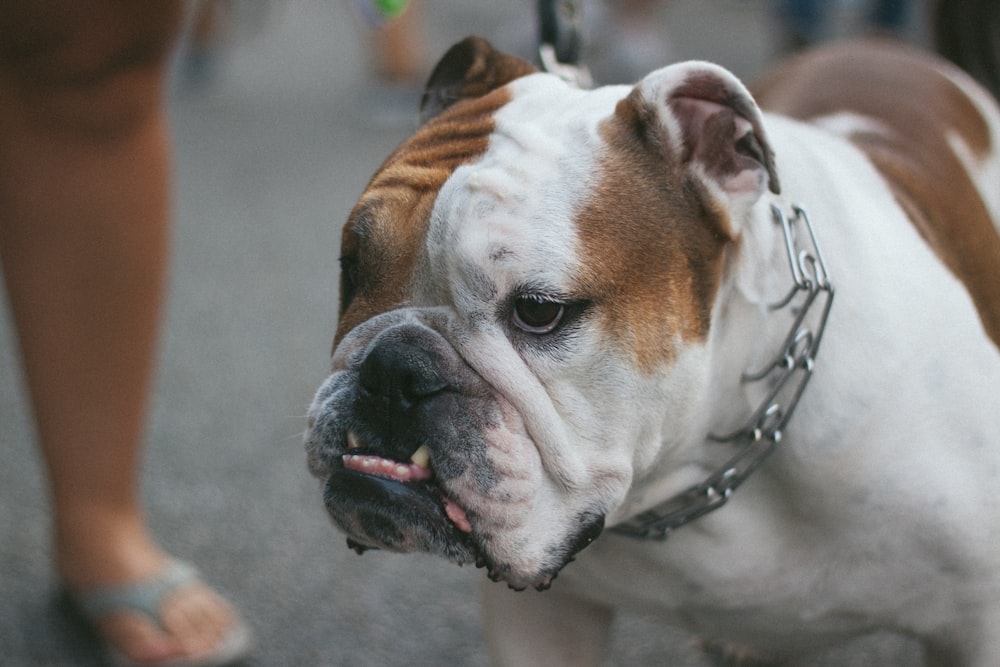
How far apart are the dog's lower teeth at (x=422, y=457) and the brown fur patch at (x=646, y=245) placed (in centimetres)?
25

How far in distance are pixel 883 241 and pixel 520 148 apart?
532mm

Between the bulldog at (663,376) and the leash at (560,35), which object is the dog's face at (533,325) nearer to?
the bulldog at (663,376)

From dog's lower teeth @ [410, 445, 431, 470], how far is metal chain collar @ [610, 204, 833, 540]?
407mm

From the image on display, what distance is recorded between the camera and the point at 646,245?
146 centimetres

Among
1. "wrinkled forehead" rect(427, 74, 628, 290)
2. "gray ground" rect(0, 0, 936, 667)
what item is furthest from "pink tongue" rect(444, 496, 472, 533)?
"gray ground" rect(0, 0, 936, 667)


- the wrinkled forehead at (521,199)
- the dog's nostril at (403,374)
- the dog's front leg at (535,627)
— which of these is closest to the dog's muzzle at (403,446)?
the dog's nostril at (403,374)

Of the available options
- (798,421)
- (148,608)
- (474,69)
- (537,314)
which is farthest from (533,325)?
(148,608)

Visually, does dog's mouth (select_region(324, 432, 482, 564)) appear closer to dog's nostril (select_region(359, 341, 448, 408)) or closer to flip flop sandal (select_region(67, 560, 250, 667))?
dog's nostril (select_region(359, 341, 448, 408))

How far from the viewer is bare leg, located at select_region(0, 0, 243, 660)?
200cm

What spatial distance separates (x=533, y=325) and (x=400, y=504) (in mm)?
258

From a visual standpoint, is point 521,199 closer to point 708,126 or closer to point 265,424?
point 708,126

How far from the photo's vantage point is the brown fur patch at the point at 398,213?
1.49 m

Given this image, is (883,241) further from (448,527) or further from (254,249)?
(254,249)

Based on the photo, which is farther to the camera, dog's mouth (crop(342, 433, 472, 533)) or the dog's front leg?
the dog's front leg
